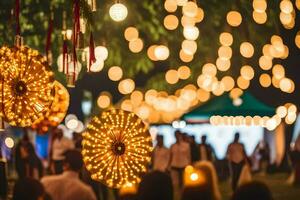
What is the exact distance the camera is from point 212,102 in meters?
25.1

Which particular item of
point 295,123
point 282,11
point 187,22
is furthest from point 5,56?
point 295,123

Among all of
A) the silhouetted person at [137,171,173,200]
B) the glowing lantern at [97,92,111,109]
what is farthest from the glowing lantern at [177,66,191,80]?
the silhouetted person at [137,171,173,200]

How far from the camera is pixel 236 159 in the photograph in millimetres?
19562

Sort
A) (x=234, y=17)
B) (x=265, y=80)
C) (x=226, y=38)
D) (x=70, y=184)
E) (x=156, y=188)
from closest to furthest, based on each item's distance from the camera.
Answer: (x=156, y=188) → (x=70, y=184) → (x=234, y=17) → (x=226, y=38) → (x=265, y=80)

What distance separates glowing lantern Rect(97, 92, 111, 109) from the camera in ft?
126

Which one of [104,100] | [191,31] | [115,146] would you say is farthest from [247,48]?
[104,100]

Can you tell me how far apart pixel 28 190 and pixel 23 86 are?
0.91 m

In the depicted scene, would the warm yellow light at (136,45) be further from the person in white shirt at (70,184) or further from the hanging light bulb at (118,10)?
the person in white shirt at (70,184)

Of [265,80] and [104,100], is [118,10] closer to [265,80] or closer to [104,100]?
[265,80]

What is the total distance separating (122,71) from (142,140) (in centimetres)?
1848

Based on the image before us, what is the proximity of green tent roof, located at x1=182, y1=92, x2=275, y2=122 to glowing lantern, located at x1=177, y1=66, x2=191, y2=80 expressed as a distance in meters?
3.66

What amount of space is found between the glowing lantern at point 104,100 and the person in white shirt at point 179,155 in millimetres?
17953

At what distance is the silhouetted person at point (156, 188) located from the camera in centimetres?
578

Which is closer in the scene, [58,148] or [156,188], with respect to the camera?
[156,188]
